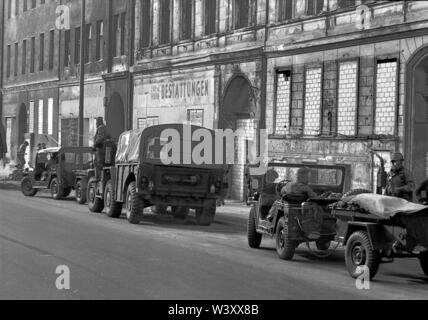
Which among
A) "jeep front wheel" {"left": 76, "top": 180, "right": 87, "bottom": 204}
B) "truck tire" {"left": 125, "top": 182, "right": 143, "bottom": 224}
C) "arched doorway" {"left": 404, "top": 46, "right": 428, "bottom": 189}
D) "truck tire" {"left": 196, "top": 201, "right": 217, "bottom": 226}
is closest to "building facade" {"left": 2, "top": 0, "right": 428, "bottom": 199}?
"arched doorway" {"left": 404, "top": 46, "right": 428, "bottom": 189}

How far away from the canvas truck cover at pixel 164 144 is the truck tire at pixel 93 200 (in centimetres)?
233

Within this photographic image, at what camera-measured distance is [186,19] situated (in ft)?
104

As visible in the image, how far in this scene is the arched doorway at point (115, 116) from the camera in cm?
3794

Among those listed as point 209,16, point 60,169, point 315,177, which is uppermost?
point 209,16

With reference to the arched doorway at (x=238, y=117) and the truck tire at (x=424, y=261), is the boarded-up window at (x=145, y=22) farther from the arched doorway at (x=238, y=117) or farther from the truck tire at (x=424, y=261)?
the truck tire at (x=424, y=261)

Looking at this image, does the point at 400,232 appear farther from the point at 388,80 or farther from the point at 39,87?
the point at 39,87

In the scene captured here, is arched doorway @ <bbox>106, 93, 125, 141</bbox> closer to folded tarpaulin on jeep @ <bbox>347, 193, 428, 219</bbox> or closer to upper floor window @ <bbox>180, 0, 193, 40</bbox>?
upper floor window @ <bbox>180, 0, 193, 40</bbox>

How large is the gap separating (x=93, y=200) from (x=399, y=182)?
931 cm

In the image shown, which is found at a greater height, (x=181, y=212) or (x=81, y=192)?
(x=81, y=192)

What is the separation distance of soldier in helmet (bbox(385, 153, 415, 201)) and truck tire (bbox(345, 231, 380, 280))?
3.25m

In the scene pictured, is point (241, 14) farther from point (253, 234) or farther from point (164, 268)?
point (164, 268)

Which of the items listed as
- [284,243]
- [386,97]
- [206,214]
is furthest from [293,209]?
[386,97]

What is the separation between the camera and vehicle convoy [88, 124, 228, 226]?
685 inches

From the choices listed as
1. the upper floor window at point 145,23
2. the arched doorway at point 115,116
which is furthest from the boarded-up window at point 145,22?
the arched doorway at point 115,116
